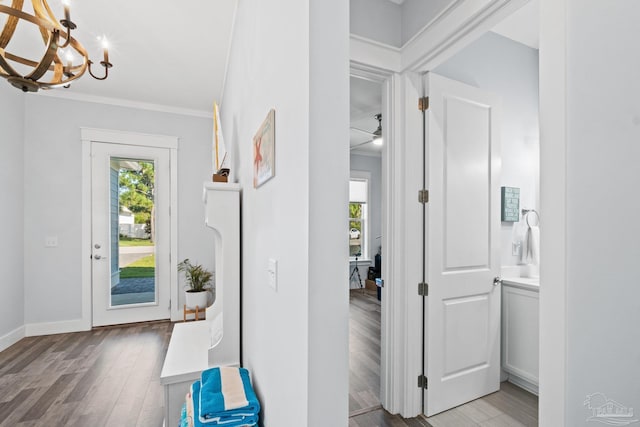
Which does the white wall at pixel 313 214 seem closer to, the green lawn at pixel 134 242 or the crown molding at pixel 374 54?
the crown molding at pixel 374 54

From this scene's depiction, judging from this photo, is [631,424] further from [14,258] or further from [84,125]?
[84,125]

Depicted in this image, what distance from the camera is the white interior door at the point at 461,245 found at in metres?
1.96

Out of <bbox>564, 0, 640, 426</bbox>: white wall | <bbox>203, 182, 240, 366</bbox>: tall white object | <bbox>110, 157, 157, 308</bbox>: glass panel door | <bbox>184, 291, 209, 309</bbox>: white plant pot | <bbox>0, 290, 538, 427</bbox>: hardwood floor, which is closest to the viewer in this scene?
<bbox>564, 0, 640, 426</bbox>: white wall

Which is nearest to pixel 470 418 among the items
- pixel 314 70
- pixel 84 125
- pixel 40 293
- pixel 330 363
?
pixel 330 363

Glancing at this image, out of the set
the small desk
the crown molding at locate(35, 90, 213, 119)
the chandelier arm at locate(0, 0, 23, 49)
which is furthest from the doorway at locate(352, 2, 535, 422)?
the crown molding at locate(35, 90, 213, 119)

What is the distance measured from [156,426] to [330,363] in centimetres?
183

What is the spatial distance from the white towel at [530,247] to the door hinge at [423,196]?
1264mm

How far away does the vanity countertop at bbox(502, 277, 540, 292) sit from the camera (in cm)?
214

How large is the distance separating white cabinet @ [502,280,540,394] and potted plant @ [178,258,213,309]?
326 cm

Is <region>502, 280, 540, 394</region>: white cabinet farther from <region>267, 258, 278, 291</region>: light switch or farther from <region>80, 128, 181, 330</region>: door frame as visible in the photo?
<region>80, 128, 181, 330</region>: door frame

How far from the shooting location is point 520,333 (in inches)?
88.6

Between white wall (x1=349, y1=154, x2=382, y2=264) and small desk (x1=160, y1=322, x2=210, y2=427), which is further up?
white wall (x1=349, y1=154, x2=382, y2=264)

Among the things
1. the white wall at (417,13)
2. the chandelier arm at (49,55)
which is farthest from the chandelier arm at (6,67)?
the white wall at (417,13)

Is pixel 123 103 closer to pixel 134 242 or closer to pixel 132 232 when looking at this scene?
pixel 132 232
